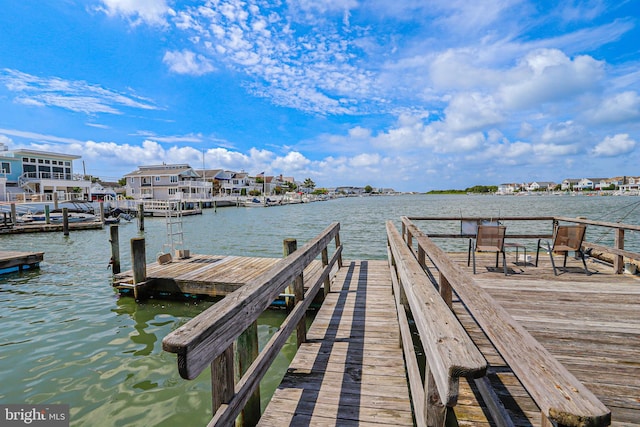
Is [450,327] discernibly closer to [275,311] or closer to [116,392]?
[116,392]

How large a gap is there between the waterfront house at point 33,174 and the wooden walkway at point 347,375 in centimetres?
4196

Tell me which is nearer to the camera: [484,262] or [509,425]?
[509,425]

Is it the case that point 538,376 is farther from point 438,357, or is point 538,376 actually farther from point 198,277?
point 198,277

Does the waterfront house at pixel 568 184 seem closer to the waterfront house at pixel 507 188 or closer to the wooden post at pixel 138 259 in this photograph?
the waterfront house at pixel 507 188

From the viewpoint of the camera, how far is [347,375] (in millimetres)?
3033

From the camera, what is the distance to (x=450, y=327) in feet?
5.13

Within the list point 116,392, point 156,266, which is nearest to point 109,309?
point 156,266

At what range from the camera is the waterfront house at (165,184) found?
54000 mm

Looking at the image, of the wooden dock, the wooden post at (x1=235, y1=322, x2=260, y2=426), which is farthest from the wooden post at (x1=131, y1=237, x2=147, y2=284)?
the wooden post at (x1=235, y1=322, x2=260, y2=426)

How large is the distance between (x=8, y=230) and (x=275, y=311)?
2477 cm

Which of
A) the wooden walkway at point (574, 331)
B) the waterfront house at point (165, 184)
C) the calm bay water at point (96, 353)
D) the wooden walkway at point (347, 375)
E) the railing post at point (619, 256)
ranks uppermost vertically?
the waterfront house at point (165, 184)

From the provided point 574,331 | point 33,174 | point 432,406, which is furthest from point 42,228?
point 574,331

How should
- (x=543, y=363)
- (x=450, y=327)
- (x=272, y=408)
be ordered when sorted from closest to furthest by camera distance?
(x=543, y=363) < (x=450, y=327) < (x=272, y=408)

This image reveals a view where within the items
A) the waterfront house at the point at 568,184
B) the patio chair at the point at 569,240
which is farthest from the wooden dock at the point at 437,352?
the waterfront house at the point at 568,184
